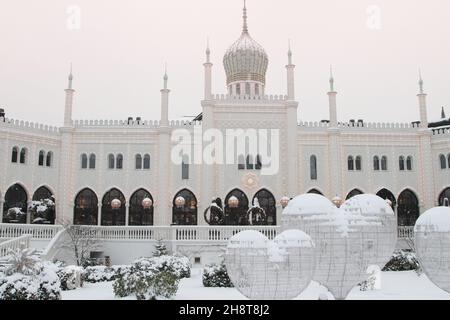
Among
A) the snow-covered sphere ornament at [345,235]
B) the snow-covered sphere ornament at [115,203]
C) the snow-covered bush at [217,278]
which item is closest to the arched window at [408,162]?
the snow-covered sphere ornament at [115,203]

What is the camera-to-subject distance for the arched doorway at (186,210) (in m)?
30.2

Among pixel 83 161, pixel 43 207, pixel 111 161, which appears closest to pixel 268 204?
pixel 111 161

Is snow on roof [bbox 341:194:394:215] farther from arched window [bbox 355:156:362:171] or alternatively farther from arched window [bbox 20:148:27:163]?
arched window [bbox 20:148:27:163]

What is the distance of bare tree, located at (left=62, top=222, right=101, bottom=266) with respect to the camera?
2344cm

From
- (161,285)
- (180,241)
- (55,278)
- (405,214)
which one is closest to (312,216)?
(161,285)

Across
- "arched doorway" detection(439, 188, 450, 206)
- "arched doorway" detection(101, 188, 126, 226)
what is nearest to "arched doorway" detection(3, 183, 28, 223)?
"arched doorway" detection(101, 188, 126, 226)

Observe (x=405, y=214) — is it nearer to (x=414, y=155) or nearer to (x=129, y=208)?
(x=414, y=155)

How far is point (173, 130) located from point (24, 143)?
28.3ft

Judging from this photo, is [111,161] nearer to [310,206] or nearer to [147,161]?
[147,161]

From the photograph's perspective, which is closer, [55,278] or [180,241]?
[55,278]

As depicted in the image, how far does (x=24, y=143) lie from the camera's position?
1141 inches

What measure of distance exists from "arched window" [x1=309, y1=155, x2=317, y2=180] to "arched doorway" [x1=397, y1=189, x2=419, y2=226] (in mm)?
5596

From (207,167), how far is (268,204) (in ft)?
14.3
